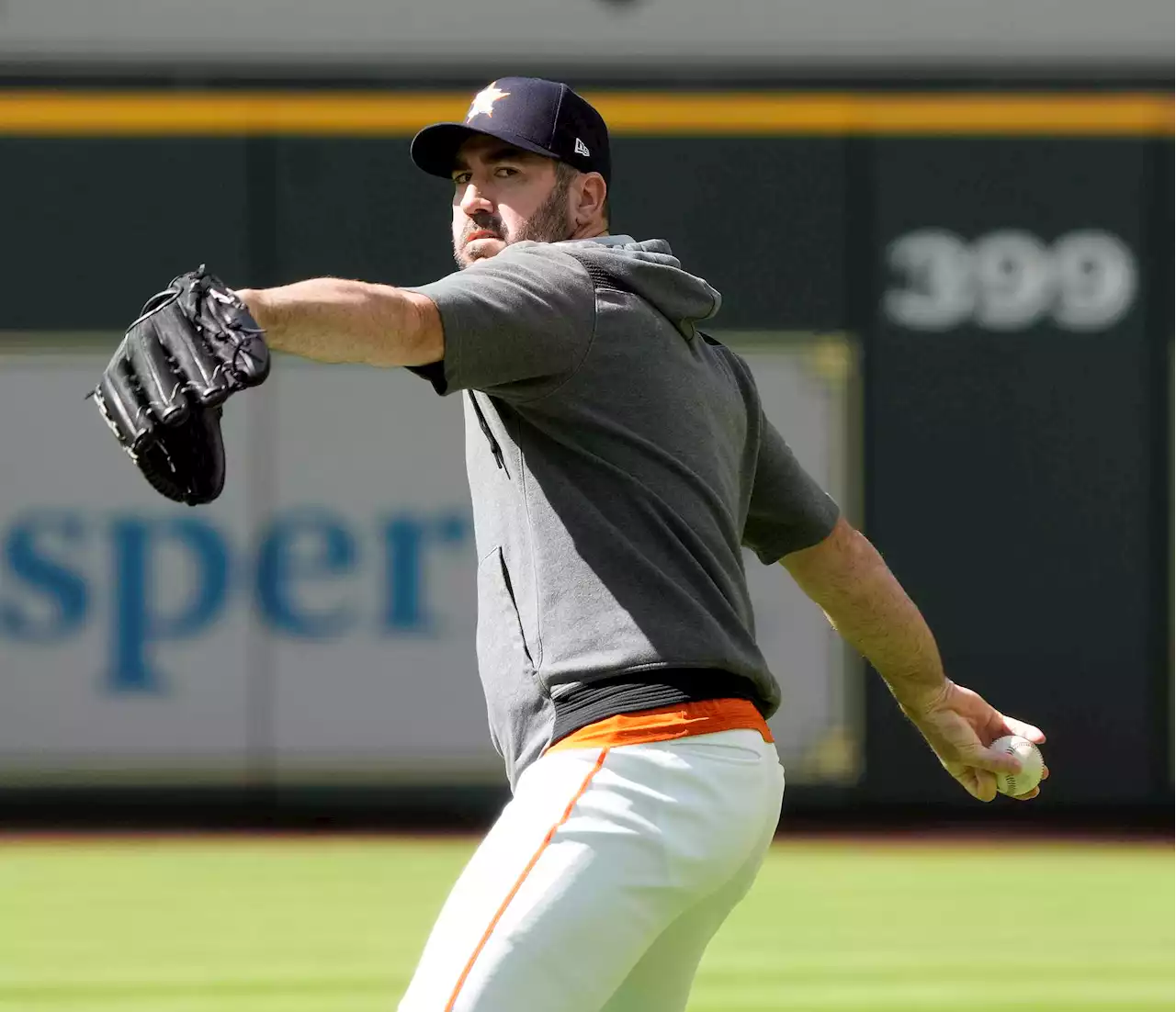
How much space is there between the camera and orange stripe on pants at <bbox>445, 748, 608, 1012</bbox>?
296 cm

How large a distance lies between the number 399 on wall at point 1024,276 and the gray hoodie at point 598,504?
8.23 metres

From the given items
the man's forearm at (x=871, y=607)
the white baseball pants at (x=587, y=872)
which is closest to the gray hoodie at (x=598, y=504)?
the white baseball pants at (x=587, y=872)

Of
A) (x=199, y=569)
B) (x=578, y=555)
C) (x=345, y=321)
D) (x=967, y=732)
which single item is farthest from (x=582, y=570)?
(x=199, y=569)

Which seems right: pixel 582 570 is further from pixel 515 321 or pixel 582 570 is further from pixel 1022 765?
pixel 1022 765

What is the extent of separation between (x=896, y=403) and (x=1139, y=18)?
7.83 feet

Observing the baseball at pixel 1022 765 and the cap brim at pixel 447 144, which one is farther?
the baseball at pixel 1022 765

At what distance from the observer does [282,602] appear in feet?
37.3

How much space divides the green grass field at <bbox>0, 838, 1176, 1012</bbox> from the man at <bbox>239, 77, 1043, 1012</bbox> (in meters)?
3.27

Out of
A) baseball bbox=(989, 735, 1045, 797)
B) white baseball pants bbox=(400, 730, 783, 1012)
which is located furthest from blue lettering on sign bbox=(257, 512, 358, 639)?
white baseball pants bbox=(400, 730, 783, 1012)

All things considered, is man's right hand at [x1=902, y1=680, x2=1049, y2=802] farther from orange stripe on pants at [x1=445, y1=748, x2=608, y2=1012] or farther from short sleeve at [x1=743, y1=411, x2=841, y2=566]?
orange stripe on pants at [x1=445, y1=748, x2=608, y2=1012]

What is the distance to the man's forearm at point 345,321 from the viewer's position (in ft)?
9.00

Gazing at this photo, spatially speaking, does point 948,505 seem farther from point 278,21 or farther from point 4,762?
point 4,762

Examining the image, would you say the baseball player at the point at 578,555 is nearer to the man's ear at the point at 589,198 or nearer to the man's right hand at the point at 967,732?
the man's ear at the point at 589,198

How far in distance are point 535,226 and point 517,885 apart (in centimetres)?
111
